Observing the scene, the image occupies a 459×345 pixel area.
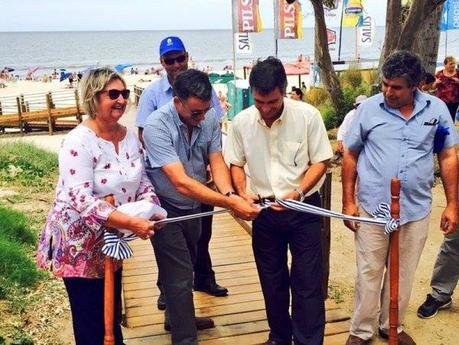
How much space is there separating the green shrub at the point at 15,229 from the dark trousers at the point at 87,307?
318cm

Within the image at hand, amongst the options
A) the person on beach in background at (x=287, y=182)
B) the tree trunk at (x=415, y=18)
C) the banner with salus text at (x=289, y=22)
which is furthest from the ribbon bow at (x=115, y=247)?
the banner with salus text at (x=289, y=22)

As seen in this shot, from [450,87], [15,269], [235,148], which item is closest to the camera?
[235,148]

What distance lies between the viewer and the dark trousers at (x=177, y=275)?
10.2ft

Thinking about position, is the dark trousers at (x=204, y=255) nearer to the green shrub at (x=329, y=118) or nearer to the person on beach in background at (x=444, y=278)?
the person on beach in background at (x=444, y=278)

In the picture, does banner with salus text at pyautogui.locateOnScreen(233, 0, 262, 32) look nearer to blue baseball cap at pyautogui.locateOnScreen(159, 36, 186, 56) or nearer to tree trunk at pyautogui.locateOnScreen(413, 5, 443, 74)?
tree trunk at pyautogui.locateOnScreen(413, 5, 443, 74)

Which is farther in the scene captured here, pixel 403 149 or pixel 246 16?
pixel 246 16

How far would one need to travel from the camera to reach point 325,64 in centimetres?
1256

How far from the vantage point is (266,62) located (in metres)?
2.87

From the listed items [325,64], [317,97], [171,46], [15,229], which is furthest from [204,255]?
[317,97]

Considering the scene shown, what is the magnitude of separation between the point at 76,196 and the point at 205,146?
92 cm

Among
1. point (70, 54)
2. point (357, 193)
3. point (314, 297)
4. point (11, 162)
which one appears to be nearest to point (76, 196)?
point (314, 297)

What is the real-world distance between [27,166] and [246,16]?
1053cm

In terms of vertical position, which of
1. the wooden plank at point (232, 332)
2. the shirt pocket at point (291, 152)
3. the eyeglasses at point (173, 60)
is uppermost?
the eyeglasses at point (173, 60)

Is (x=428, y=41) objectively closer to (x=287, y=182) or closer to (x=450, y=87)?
(x=450, y=87)
